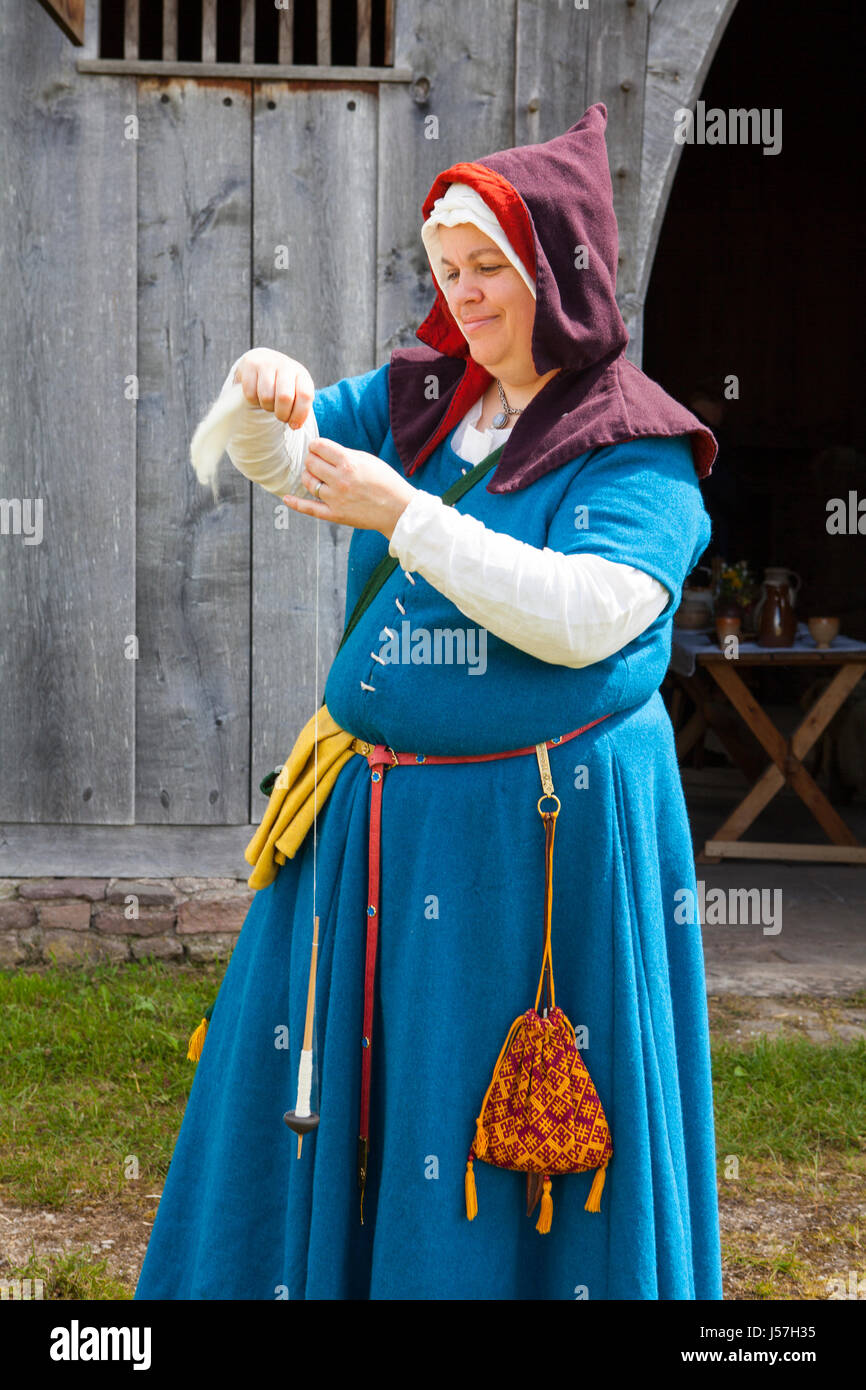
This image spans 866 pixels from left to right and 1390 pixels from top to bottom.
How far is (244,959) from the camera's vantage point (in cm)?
223

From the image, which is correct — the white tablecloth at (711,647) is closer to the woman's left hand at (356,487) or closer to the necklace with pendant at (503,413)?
the necklace with pendant at (503,413)

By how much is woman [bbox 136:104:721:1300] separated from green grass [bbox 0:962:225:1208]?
4.58ft

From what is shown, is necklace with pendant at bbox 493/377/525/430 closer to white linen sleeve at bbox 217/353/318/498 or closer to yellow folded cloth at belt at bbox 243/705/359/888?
white linen sleeve at bbox 217/353/318/498

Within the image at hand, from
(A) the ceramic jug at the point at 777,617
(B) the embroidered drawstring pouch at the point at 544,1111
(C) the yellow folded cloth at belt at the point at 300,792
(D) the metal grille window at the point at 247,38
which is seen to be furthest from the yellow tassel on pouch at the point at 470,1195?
(A) the ceramic jug at the point at 777,617

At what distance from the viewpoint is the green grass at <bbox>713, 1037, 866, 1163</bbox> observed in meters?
3.48

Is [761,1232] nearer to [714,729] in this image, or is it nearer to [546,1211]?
[546,1211]

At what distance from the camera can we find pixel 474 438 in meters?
2.05

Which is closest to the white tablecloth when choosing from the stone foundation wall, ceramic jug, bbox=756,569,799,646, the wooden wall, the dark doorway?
ceramic jug, bbox=756,569,799,646

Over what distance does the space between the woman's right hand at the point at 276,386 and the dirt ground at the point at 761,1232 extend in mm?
1833

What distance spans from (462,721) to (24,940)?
9.82 ft

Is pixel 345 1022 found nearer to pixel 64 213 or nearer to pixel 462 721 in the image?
pixel 462 721

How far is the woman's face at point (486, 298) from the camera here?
1.88 metres

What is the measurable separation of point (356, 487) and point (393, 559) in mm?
273
